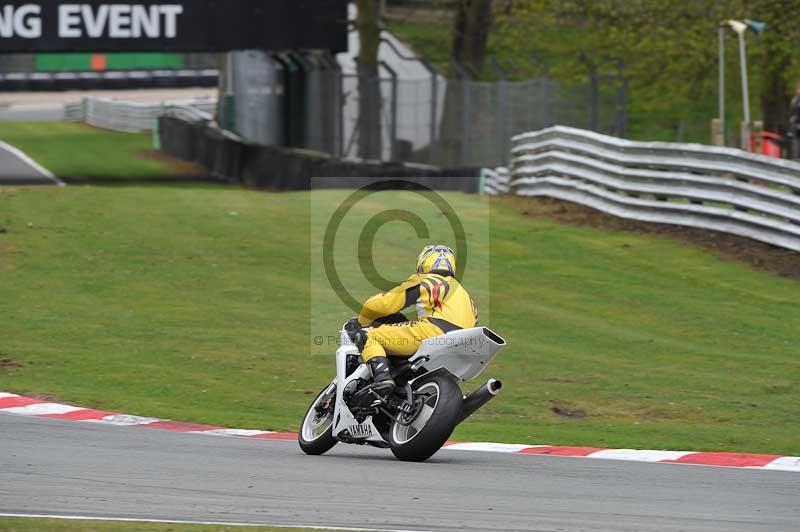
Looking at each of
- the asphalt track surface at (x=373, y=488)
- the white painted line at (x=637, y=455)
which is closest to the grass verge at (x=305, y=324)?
the white painted line at (x=637, y=455)

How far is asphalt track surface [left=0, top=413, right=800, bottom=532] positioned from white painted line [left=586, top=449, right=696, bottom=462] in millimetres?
254

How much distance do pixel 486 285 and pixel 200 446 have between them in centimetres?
825

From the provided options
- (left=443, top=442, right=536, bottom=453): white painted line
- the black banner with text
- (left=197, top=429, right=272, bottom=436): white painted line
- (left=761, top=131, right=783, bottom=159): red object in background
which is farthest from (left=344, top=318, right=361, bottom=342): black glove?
the black banner with text

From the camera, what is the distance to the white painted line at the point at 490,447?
32.6 ft

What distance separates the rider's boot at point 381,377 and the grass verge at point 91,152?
28.7m

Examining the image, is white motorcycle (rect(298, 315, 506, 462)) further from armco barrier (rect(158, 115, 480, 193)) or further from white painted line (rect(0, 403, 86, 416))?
armco barrier (rect(158, 115, 480, 193))

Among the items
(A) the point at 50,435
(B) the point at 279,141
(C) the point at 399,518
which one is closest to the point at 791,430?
(C) the point at 399,518

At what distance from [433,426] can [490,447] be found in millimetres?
1388

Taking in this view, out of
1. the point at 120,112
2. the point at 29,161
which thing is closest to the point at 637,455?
the point at 29,161

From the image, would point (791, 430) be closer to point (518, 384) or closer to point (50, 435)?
point (518, 384)

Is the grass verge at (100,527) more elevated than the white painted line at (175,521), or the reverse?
the grass verge at (100,527)

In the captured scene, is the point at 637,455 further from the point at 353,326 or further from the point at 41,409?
the point at 41,409

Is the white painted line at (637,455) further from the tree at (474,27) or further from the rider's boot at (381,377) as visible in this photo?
the tree at (474,27)

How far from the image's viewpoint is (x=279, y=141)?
125 feet
